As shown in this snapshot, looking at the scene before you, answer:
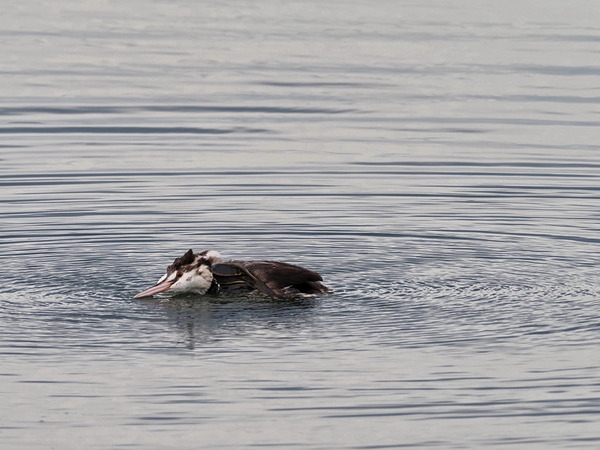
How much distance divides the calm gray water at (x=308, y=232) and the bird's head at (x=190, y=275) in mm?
125

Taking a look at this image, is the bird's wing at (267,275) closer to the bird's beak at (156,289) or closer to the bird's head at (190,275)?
the bird's head at (190,275)

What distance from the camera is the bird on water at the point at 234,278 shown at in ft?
37.6

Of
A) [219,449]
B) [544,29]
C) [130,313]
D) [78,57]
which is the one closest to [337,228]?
[130,313]

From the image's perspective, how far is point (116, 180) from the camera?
17391 millimetres

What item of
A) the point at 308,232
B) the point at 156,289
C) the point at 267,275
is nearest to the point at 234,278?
the point at 267,275

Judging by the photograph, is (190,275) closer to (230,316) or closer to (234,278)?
(234,278)

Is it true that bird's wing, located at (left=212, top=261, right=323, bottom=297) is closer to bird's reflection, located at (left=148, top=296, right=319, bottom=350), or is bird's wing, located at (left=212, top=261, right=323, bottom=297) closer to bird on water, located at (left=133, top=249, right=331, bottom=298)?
bird on water, located at (left=133, top=249, right=331, bottom=298)

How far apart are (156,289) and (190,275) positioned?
1.03ft

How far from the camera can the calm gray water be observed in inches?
351

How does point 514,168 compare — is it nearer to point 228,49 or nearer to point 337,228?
point 337,228

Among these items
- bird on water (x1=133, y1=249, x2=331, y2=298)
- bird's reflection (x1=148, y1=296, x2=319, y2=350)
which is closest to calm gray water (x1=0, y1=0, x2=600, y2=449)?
bird's reflection (x1=148, y1=296, x2=319, y2=350)

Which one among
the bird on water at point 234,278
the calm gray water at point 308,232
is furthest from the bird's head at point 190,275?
the calm gray water at point 308,232

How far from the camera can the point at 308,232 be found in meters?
14.2

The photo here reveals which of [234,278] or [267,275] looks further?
[234,278]
